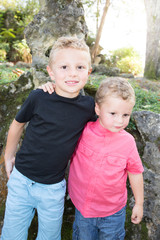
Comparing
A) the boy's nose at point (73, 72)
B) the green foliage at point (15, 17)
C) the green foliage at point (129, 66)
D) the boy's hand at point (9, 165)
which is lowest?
the green foliage at point (129, 66)

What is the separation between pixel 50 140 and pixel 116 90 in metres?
0.77

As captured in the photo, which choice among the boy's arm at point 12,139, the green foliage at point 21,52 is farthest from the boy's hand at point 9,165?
the green foliage at point 21,52

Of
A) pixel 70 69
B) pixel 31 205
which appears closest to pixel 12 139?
pixel 31 205

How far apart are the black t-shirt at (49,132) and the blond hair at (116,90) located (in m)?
0.25

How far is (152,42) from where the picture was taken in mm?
9359

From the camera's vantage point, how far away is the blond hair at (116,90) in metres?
1.64

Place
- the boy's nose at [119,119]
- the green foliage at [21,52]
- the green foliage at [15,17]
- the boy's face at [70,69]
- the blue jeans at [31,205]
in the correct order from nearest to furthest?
the boy's nose at [119,119] < the boy's face at [70,69] < the blue jeans at [31,205] < the green foliage at [21,52] < the green foliage at [15,17]

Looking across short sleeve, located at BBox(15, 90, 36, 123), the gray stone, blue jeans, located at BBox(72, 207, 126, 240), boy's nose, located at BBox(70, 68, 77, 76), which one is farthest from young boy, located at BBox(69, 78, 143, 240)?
short sleeve, located at BBox(15, 90, 36, 123)

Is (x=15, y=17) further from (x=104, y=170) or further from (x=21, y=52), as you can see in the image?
(x=104, y=170)

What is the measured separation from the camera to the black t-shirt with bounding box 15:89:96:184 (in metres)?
1.79

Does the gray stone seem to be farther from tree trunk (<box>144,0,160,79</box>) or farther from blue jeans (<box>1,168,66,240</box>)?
tree trunk (<box>144,0,160,79</box>)

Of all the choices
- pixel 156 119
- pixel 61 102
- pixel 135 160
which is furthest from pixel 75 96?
pixel 156 119

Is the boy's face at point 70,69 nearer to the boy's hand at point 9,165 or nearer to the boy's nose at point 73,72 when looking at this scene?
the boy's nose at point 73,72

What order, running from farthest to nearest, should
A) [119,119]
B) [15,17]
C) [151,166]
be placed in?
[15,17], [151,166], [119,119]
